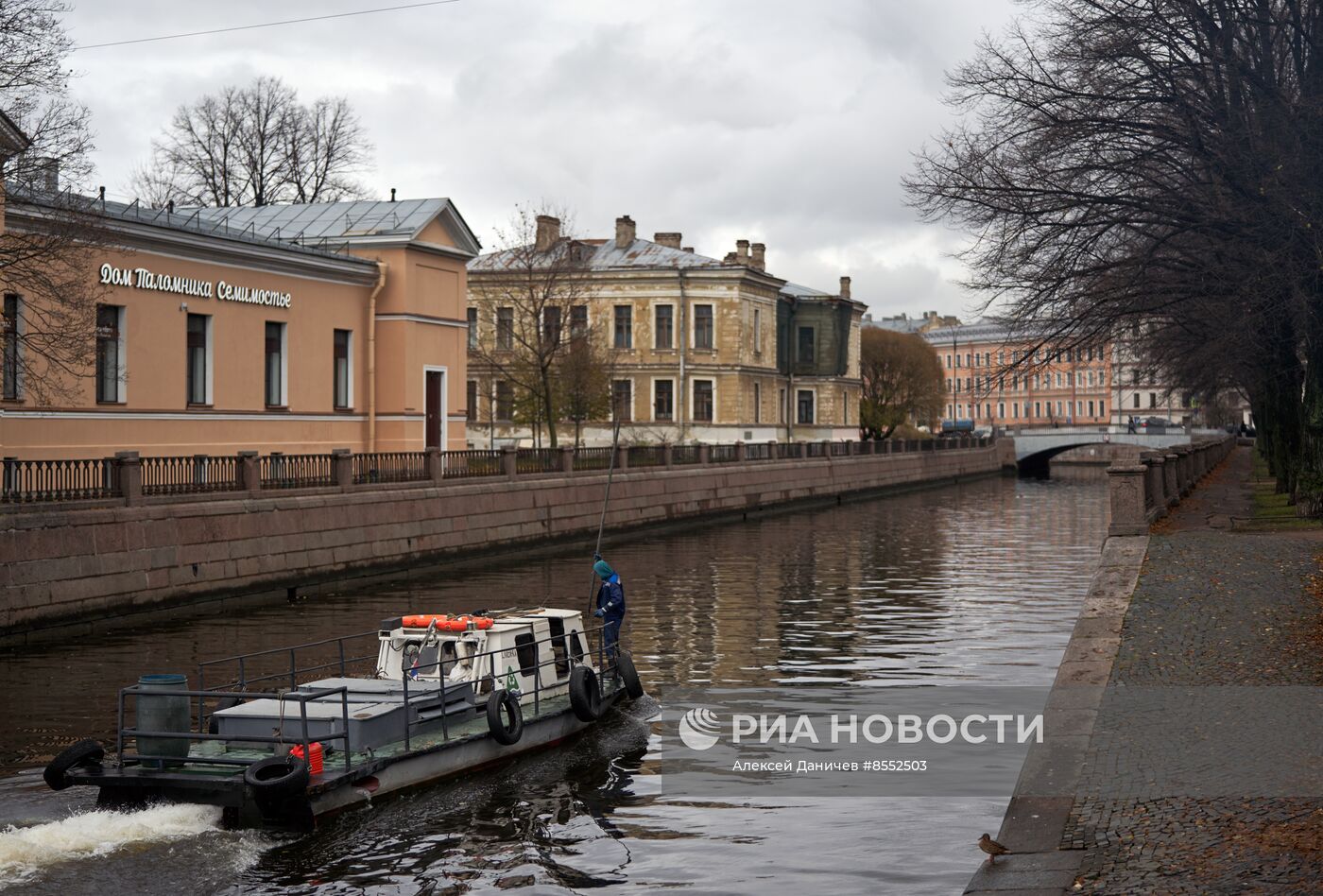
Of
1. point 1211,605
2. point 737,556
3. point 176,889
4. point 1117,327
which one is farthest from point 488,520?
point 176,889

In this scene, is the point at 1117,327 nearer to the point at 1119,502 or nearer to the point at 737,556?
the point at 1119,502

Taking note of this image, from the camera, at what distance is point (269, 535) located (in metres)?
29.7

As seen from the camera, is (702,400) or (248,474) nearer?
(248,474)

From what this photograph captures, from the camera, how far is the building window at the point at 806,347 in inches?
3172

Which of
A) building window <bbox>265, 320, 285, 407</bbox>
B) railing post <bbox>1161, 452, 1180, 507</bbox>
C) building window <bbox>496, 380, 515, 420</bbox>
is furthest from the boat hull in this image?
building window <bbox>496, 380, 515, 420</bbox>

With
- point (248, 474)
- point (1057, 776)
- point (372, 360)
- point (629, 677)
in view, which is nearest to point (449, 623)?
point (629, 677)

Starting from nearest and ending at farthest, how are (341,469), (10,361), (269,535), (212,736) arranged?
(212,736) < (10,361) < (269,535) < (341,469)

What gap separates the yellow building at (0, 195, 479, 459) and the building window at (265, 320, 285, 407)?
1.9 inches

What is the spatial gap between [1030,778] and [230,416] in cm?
2866

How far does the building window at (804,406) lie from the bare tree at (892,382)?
1426 cm

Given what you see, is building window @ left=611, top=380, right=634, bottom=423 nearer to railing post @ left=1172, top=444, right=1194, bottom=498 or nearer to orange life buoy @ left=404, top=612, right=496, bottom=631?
railing post @ left=1172, top=444, right=1194, bottom=498

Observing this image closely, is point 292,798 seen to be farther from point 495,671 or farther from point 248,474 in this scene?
point 248,474

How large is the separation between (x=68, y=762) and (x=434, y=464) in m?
23.1

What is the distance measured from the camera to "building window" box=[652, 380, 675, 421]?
7206 cm
